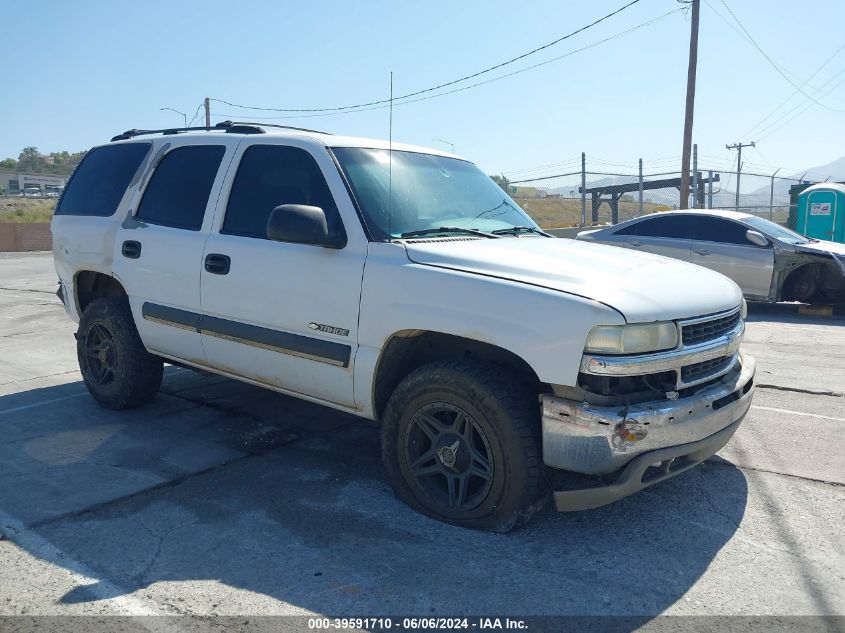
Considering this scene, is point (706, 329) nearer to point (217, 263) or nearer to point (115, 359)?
point (217, 263)

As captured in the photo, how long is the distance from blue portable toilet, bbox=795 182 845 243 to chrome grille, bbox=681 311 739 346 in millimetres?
14499

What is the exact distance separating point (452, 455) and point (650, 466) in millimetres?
908

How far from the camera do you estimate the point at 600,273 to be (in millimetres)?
3449

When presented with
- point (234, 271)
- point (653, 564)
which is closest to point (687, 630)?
point (653, 564)

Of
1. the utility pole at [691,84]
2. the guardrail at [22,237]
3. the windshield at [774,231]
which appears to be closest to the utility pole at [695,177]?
the utility pole at [691,84]

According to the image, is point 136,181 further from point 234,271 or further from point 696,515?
point 696,515

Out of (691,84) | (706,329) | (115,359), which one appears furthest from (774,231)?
(691,84)

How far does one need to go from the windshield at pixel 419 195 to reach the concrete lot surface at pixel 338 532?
1501 millimetres

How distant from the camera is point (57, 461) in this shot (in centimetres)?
438

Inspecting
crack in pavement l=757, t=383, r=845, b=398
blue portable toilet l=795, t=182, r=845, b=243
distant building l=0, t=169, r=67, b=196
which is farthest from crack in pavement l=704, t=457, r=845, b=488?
Answer: distant building l=0, t=169, r=67, b=196

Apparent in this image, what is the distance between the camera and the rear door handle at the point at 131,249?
496 centimetres

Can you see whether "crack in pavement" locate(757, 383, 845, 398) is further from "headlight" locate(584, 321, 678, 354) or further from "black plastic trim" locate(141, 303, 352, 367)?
"black plastic trim" locate(141, 303, 352, 367)

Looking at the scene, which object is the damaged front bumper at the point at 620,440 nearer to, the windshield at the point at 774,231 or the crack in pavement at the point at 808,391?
the crack in pavement at the point at 808,391

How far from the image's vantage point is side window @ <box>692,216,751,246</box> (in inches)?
402
